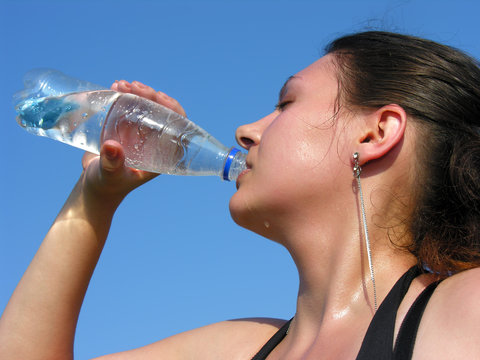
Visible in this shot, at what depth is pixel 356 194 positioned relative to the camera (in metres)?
2.15

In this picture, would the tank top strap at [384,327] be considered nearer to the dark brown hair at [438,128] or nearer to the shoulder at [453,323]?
the shoulder at [453,323]

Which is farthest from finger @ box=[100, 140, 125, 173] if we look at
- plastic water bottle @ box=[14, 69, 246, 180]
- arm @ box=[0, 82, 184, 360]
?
plastic water bottle @ box=[14, 69, 246, 180]

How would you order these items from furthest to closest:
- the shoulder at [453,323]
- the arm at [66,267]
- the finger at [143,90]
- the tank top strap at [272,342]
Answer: the finger at [143,90], the arm at [66,267], the tank top strap at [272,342], the shoulder at [453,323]

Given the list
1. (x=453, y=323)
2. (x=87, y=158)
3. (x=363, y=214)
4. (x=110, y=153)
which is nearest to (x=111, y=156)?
(x=110, y=153)

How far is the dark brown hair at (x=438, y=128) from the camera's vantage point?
213cm

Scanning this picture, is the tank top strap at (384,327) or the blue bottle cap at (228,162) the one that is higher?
the blue bottle cap at (228,162)

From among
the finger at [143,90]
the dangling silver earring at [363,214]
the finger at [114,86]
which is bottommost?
the dangling silver earring at [363,214]

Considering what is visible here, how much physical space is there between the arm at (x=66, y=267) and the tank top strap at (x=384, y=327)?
1522 millimetres

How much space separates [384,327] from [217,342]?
110 centimetres

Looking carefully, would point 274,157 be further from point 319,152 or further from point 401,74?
point 401,74

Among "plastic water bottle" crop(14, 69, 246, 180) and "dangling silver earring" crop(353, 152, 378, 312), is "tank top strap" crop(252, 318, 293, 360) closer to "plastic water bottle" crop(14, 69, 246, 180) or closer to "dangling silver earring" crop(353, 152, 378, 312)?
"dangling silver earring" crop(353, 152, 378, 312)

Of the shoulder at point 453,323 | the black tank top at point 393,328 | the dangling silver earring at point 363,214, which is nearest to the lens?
the shoulder at point 453,323

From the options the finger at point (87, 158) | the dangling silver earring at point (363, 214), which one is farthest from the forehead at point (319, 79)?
the finger at point (87, 158)

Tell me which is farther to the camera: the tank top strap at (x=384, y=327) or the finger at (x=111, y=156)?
the finger at (x=111, y=156)
